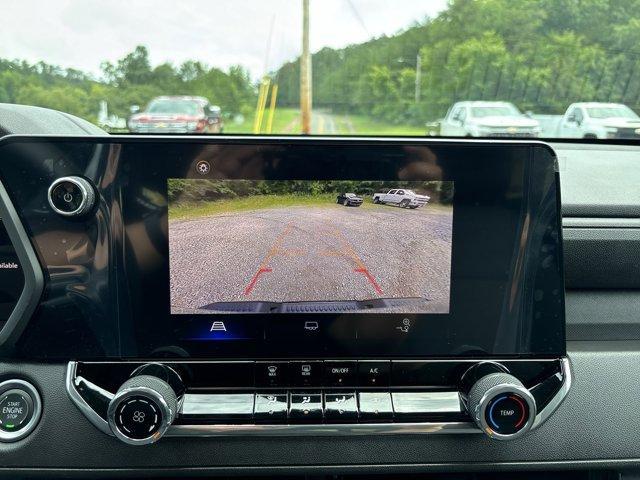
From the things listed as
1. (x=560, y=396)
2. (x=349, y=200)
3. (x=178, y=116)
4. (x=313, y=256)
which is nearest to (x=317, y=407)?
(x=313, y=256)

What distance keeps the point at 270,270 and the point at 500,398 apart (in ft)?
2.43

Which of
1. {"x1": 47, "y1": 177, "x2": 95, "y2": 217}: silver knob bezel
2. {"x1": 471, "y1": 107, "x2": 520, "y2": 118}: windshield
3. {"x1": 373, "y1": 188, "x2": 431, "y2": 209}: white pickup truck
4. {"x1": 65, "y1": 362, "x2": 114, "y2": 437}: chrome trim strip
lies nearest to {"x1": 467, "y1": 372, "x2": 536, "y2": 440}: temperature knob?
{"x1": 373, "y1": 188, "x2": 431, "y2": 209}: white pickup truck

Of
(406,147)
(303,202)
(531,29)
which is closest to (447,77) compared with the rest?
(531,29)

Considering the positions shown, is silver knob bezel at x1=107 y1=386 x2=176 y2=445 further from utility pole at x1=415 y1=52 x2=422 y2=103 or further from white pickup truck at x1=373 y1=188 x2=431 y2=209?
utility pole at x1=415 y1=52 x2=422 y2=103

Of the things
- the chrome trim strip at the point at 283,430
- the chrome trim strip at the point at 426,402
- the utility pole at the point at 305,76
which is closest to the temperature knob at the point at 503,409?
the chrome trim strip at the point at 426,402

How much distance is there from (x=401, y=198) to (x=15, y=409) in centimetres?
135

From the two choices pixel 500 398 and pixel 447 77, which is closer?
pixel 500 398

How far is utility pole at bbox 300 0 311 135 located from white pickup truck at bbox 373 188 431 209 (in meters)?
0.91

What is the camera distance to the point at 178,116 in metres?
2.75

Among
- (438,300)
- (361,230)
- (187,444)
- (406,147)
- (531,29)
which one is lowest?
(187,444)

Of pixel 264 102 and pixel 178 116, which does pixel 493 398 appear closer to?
pixel 264 102

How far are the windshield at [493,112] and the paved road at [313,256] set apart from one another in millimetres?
1235

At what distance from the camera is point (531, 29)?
262 cm

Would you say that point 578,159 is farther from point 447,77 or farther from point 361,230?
point 361,230
